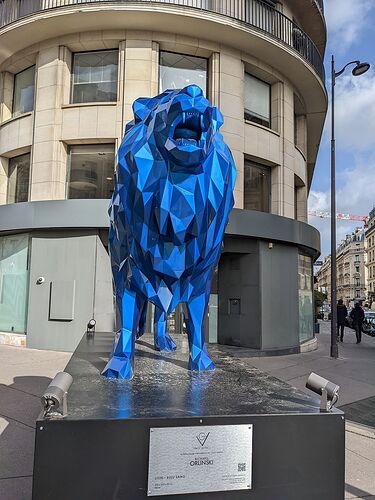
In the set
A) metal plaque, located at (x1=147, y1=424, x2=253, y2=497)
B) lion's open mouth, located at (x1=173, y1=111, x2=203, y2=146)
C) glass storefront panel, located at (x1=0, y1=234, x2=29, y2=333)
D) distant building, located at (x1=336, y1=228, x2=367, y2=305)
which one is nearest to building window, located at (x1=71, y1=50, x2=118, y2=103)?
glass storefront panel, located at (x1=0, y1=234, x2=29, y2=333)

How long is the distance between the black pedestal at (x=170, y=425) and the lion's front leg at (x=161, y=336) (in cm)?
235

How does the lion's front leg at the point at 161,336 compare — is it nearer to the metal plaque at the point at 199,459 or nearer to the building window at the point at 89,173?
the metal plaque at the point at 199,459

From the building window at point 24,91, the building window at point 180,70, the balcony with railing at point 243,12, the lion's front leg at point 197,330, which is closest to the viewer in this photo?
the lion's front leg at point 197,330

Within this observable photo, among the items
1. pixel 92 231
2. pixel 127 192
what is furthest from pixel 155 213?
pixel 92 231

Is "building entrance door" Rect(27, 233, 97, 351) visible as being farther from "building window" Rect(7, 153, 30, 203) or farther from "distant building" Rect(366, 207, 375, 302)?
"distant building" Rect(366, 207, 375, 302)

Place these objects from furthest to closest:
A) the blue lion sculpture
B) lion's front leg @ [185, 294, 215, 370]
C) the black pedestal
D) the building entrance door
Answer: the building entrance door → lion's front leg @ [185, 294, 215, 370] → the blue lion sculpture → the black pedestal

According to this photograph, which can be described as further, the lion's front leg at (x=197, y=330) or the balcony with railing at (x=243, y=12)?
the balcony with railing at (x=243, y=12)

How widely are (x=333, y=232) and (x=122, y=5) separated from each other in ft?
28.7

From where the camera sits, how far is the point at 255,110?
13.0m

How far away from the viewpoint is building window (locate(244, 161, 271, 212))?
1262 centimetres

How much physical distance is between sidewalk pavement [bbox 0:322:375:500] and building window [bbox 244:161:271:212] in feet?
14.6

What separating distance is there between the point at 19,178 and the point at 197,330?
1069 centimetres

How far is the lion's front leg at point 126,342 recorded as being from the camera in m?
3.90

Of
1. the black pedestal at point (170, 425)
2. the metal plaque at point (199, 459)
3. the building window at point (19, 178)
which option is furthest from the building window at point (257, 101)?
→ the metal plaque at point (199, 459)
